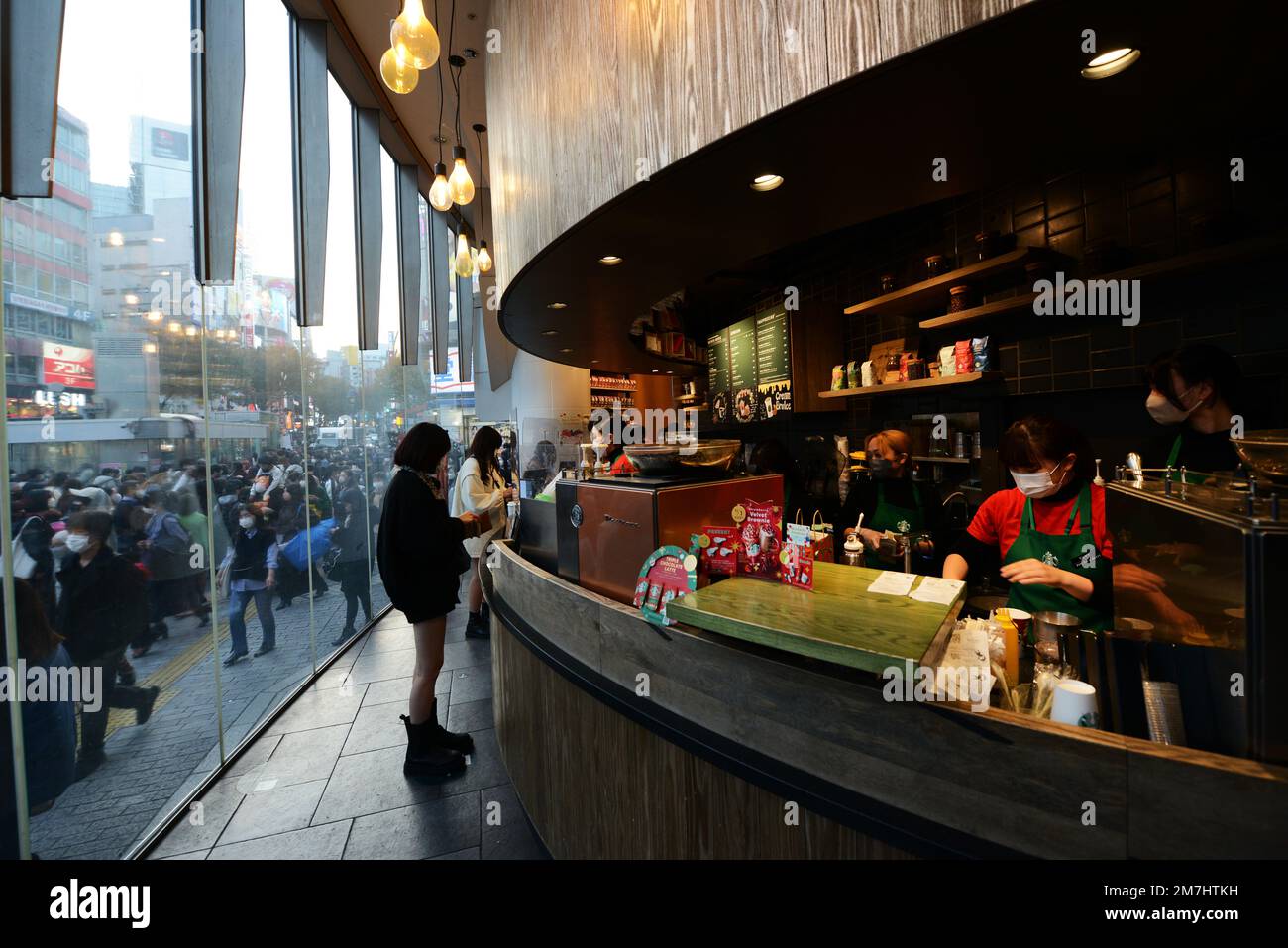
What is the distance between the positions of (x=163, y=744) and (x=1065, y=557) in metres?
3.90

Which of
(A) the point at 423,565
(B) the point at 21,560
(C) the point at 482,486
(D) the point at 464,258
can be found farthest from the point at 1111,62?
(D) the point at 464,258

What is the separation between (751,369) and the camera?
5.55m

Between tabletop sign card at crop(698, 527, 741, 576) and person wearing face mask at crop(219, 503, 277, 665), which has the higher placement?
tabletop sign card at crop(698, 527, 741, 576)

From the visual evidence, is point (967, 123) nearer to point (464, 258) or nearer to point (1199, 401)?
point (1199, 401)

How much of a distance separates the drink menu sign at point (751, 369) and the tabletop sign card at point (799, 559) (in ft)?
11.9

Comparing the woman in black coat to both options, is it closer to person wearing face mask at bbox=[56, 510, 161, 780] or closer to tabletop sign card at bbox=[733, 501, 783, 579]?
person wearing face mask at bbox=[56, 510, 161, 780]

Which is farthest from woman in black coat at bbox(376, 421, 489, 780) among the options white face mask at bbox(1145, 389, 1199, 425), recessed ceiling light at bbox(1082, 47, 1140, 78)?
white face mask at bbox(1145, 389, 1199, 425)

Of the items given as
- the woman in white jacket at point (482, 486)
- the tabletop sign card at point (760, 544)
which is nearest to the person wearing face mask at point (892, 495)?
the tabletop sign card at point (760, 544)

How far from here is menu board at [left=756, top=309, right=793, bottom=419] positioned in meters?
4.84

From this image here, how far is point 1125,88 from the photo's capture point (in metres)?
1.26

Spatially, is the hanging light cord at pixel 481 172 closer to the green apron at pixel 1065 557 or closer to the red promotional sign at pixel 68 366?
the red promotional sign at pixel 68 366

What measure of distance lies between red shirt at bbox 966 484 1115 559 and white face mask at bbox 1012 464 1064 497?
0.42 feet

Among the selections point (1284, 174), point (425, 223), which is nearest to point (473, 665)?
point (1284, 174)

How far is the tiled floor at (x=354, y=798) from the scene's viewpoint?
86.7 inches
